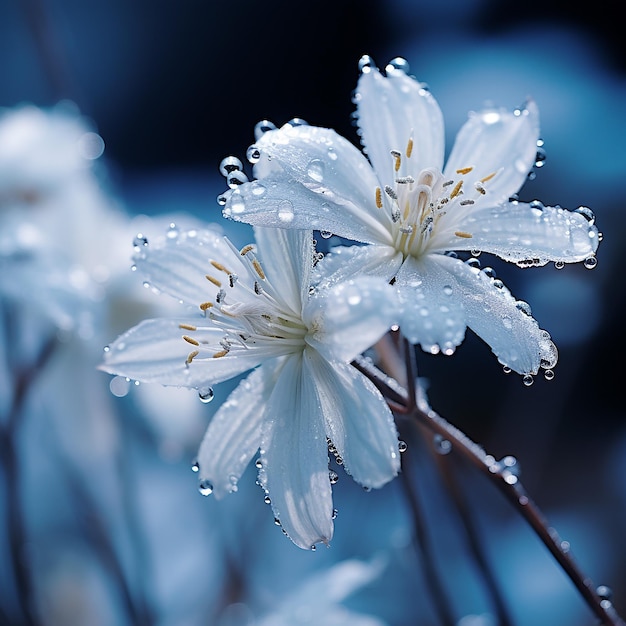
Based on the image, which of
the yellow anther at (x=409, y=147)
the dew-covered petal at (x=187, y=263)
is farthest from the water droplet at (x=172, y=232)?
the yellow anther at (x=409, y=147)

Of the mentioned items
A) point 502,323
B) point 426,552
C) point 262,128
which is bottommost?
point 426,552

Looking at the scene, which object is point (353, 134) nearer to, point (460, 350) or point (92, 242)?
point (460, 350)

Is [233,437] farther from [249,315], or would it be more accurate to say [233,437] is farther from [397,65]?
[397,65]

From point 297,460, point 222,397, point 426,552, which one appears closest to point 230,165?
point 297,460

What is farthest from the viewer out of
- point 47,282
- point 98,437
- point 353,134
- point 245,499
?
point 353,134

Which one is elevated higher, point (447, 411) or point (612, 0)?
point (612, 0)

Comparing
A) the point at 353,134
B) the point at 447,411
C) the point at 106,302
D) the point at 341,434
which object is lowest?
the point at 447,411

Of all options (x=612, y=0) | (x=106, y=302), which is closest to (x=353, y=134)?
(x=612, y=0)

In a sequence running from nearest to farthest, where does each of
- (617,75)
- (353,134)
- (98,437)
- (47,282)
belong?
(47,282)
(98,437)
(617,75)
(353,134)
